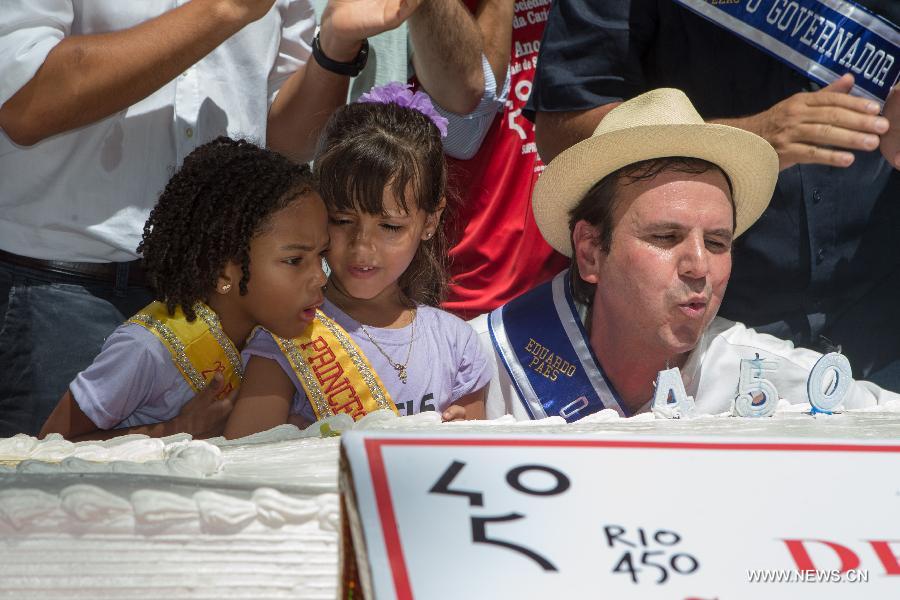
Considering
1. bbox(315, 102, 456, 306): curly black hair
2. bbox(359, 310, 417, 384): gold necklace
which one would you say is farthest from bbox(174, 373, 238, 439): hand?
bbox(315, 102, 456, 306): curly black hair

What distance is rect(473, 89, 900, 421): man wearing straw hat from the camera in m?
2.19

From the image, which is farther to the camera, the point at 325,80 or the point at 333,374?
the point at 325,80

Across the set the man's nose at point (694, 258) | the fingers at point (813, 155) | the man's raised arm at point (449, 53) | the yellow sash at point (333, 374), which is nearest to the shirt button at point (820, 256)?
the fingers at point (813, 155)

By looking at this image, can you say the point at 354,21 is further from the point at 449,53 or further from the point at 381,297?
the point at 381,297

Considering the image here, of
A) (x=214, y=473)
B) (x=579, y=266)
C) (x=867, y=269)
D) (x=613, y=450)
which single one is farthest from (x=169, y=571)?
(x=867, y=269)

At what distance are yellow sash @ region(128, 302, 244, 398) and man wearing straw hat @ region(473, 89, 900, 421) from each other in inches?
23.9

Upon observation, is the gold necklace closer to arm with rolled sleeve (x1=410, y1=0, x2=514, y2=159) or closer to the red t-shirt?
the red t-shirt

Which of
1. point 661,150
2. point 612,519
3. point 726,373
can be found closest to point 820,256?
point 726,373

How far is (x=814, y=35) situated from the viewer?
Result: 8.32ft

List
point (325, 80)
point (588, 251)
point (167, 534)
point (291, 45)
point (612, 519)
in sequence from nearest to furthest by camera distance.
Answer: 1. point (612, 519)
2. point (167, 534)
3. point (588, 251)
4. point (325, 80)
5. point (291, 45)

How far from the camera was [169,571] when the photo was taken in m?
1.10

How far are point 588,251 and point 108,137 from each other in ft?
3.64

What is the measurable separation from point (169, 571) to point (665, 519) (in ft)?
A: 1.70

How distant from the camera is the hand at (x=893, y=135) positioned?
233 cm
